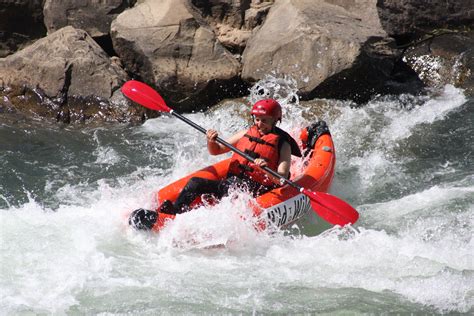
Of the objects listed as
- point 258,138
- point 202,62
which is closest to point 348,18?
point 202,62

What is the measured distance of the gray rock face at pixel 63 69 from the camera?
9617mm

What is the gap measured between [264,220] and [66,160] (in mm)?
2940

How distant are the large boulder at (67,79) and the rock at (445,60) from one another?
4.00m

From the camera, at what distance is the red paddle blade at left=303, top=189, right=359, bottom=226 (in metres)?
6.52

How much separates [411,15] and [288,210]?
5372 millimetres

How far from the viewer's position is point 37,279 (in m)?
5.49

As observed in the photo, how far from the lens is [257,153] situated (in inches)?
264

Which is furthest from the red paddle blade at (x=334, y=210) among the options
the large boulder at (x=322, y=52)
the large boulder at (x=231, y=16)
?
the large boulder at (x=231, y=16)

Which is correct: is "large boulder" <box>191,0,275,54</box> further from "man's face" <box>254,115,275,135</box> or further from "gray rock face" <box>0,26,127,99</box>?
→ "man's face" <box>254,115,275,135</box>

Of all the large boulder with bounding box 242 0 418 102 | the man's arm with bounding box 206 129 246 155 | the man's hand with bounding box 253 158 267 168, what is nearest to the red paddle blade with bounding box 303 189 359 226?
the man's hand with bounding box 253 158 267 168

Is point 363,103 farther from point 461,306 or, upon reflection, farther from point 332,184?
point 461,306

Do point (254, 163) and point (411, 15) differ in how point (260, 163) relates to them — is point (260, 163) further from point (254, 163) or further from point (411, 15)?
point (411, 15)

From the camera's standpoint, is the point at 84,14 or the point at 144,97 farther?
the point at 84,14

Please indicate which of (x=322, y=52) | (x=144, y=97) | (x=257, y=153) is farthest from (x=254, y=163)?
(x=322, y=52)
